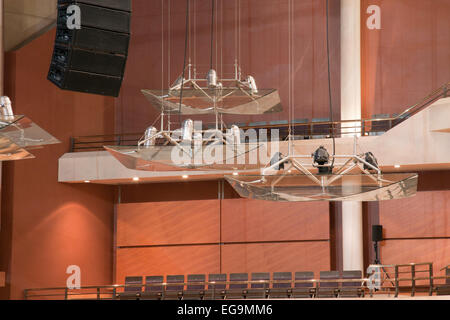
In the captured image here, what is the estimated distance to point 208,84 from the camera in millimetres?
9617

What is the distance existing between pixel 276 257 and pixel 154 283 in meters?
3.23

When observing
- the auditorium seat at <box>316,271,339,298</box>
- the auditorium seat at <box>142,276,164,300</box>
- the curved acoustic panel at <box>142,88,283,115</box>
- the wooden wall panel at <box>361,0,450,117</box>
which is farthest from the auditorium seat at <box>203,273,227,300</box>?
the wooden wall panel at <box>361,0,450,117</box>

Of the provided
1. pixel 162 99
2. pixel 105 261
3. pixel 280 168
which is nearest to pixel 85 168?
pixel 105 261

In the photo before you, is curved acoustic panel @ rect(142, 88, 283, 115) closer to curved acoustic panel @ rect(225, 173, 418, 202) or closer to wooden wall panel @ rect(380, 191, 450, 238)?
curved acoustic panel @ rect(225, 173, 418, 202)

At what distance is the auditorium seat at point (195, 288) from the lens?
46.0 ft

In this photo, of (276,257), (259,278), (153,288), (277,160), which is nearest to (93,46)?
(277,160)

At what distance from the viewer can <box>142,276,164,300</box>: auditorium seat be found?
46.0ft

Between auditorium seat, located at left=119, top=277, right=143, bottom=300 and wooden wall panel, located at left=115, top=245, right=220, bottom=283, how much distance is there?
225cm

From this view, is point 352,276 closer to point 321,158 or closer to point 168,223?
point 168,223

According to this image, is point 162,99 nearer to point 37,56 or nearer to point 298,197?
point 298,197
